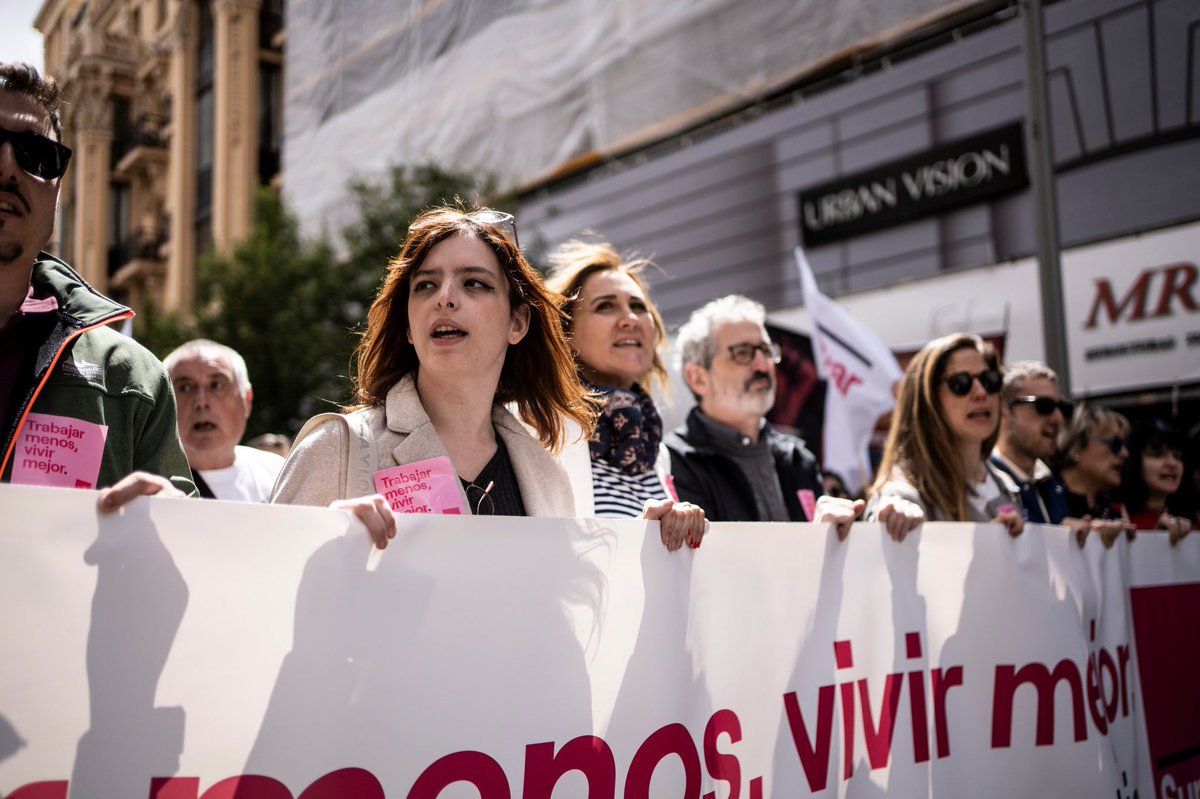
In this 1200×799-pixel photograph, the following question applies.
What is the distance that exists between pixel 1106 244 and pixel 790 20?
4371 millimetres

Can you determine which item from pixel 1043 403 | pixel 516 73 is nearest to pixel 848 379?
pixel 1043 403

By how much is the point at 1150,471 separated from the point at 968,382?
1.79m

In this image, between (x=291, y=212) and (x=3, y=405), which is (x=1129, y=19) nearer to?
(x=3, y=405)

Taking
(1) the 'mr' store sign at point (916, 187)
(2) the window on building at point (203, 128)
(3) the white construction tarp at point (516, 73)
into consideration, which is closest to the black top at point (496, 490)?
(1) the 'mr' store sign at point (916, 187)

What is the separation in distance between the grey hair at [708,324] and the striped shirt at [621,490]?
29.7 inches

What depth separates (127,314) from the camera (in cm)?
174

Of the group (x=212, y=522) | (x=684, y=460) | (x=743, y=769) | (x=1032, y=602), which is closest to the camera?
(x=212, y=522)

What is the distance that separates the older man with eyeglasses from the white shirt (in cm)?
132

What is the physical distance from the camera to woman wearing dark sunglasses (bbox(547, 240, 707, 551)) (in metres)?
2.55

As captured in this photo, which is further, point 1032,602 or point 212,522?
point 1032,602

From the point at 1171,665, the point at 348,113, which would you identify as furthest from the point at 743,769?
the point at 348,113

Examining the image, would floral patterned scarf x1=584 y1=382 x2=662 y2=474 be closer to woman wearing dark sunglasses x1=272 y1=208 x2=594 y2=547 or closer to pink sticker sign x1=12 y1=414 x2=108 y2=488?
woman wearing dark sunglasses x1=272 y1=208 x2=594 y2=547

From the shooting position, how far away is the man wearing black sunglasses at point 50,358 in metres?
1.62

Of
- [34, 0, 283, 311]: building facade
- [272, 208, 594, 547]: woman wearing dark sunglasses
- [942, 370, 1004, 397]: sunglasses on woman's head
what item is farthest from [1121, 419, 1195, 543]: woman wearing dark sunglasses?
[34, 0, 283, 311]: building facade
